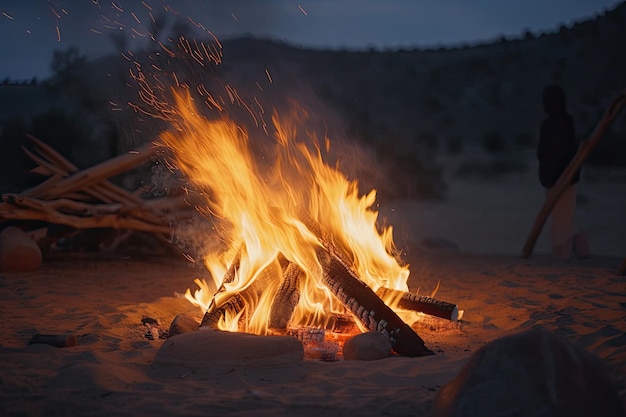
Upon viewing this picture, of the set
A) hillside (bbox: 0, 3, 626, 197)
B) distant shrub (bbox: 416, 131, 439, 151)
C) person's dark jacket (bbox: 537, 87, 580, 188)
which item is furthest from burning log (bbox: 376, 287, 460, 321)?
distant shrub (bbox: 416, 131, 439, 151)

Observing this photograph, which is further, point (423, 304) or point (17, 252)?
point (17, 252)

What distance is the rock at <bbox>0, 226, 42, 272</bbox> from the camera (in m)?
7.74

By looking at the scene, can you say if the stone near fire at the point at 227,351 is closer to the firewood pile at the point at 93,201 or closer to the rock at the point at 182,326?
the rock at the point at 182,326

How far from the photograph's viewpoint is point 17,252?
7.78 m

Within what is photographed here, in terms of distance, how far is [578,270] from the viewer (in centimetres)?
783

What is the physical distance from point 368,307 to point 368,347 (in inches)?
17.7

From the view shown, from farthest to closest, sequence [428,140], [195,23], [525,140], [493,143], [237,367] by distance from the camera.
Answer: [428,140] < [525,140] < [493,143] < [195,23] < [237,367]

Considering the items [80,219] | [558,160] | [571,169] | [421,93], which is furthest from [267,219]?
[421,93]

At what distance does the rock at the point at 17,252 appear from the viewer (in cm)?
774

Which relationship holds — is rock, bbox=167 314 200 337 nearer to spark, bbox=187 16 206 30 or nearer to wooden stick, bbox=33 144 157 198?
spark, bbox=187 16 206 30

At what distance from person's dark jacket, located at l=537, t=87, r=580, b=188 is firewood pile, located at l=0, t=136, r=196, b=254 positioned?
16.2 feet

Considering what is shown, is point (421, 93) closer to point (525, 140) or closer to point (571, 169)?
point (525, 140)

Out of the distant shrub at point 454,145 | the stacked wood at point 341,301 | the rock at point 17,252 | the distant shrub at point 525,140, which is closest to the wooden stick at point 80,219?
the rock at point 17,252

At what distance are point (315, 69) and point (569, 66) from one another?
15.3 meters
